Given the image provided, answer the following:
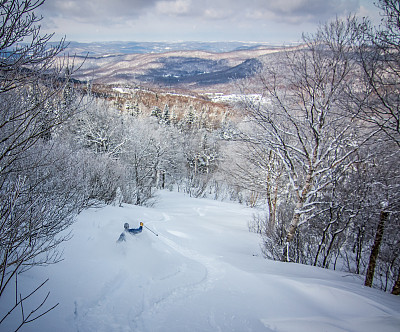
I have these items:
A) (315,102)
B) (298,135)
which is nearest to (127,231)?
(298,135)

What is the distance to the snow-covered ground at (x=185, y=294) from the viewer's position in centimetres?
321

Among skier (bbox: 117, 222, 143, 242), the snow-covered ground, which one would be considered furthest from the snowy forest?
skier (bbox: 117, 222, 143, 242)

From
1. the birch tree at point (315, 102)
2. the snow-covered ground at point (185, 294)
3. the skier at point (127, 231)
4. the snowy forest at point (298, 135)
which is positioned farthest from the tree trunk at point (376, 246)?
the skier at point (127, 231)

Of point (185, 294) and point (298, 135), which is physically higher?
point (298, 135)

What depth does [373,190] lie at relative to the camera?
5.49 m

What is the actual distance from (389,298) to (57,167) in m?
10.3

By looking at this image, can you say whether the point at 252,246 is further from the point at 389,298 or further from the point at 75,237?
the point at 75,237

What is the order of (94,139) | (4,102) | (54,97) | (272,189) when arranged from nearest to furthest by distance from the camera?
(54,97) → (4,102) → (272,189) → (94,139)

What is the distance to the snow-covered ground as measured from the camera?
10.5ft

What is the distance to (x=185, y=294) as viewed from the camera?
13.9 feet

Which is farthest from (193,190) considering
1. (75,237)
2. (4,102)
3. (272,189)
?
(4,102)

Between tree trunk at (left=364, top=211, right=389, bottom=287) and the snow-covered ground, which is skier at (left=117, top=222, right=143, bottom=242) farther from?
tree trunk at (left=364, top=211, right=389, bottom=287)

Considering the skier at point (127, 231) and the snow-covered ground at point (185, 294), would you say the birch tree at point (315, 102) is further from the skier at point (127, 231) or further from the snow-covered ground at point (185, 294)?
the skier at point (127, 231)

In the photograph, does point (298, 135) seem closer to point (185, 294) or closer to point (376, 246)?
point (376, 246)
